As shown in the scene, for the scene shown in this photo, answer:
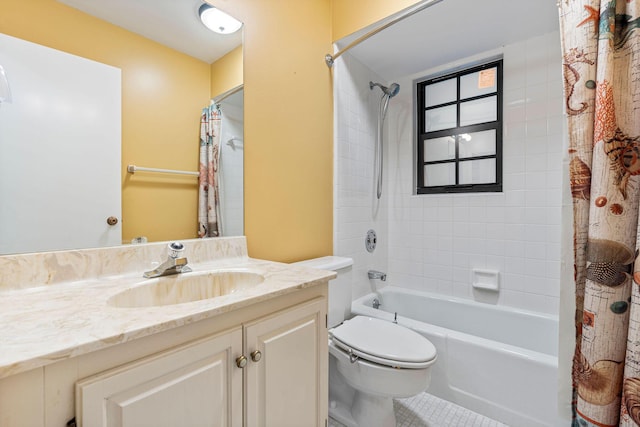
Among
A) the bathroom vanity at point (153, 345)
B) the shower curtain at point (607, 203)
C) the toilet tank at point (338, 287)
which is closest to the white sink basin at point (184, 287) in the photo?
the bathroom vanity at point (153, 345)

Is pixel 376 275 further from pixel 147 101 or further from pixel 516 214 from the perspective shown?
pixel 147 101

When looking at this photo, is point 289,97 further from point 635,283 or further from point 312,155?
point 635,283

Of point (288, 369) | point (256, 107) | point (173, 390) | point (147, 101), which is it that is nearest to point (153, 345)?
point (173, 390)

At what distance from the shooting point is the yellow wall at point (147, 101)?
0.88 metres

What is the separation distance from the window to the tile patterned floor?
141cm

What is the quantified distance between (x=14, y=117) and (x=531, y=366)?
2122 mm

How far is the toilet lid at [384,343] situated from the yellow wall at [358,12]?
5.60 feet

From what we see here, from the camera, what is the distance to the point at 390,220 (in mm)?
2521

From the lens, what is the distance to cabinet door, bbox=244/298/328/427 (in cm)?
77

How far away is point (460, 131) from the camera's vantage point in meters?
2.26

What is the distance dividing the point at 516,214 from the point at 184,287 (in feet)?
6.68

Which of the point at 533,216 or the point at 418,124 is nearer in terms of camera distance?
the point at 533,216

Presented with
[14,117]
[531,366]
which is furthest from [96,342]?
[531,366]

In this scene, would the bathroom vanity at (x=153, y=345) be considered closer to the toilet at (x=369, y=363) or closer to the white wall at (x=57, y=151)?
the white wall at (x=57, y=151)
